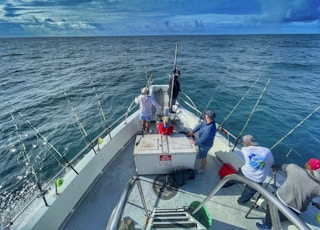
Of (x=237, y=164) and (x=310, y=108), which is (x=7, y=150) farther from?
(x=310, y=108)

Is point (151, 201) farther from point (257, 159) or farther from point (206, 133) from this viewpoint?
point (257, 159)

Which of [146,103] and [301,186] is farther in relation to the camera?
[146,103]

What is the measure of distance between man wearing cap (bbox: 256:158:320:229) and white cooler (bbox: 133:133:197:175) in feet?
5.04

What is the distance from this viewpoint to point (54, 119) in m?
9.33

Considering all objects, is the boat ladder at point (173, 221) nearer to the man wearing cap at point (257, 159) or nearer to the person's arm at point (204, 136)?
the man wearing cap at point (257, 159)

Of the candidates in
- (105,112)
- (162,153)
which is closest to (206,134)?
(162,153)

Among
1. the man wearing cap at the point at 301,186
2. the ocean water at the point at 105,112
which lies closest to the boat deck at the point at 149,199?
the man wearing cap at the point at 301,186

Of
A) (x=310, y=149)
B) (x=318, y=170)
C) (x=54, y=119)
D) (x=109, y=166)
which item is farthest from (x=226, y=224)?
(x=54, y=119)

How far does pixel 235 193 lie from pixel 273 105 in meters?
9.04

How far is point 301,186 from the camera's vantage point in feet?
7.26

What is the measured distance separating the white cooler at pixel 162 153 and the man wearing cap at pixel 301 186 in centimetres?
154

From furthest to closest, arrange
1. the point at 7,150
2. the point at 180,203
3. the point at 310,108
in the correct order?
1. the point at 310,108
2. the point at 7,150
3. the point at 180,203

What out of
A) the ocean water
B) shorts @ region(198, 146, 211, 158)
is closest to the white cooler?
shorts @ region(198, 146, 211, 158)

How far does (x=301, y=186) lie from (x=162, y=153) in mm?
2161
